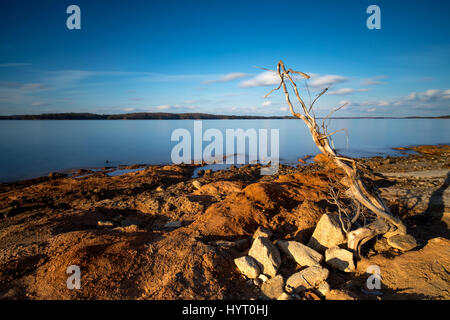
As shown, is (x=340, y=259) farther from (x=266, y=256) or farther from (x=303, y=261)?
(x=266, y=256)

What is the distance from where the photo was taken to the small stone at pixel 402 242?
4523mm

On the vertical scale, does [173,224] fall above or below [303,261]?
below

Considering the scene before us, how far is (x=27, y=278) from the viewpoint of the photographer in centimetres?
404

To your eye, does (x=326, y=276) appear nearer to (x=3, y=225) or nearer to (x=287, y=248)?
(x=287, y=248)

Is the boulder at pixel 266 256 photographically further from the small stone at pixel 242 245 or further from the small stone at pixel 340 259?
the small stone at pixel 340 259

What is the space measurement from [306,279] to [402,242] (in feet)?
A: 8.47

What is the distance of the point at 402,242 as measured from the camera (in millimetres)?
4578

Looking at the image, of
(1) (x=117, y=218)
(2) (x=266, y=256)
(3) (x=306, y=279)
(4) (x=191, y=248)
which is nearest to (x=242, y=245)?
(2) (x=266, y=256)

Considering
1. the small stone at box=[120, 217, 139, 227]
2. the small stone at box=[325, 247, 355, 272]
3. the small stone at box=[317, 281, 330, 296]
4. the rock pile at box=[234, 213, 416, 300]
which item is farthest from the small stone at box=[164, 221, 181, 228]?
the small stone at box=[317, 281, 330, 296]

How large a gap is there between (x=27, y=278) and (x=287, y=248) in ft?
17.0

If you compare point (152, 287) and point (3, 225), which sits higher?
point (152, 287)

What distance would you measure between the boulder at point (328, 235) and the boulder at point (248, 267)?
1688 mm
